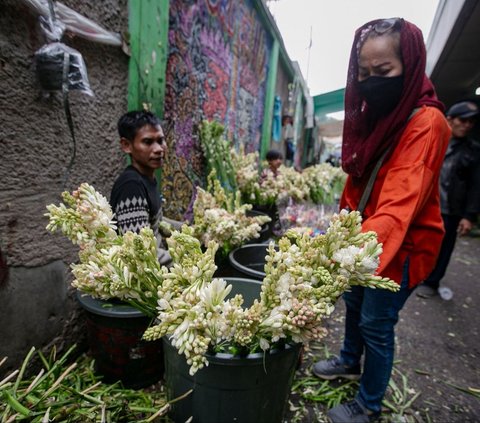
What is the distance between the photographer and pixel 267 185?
12.5ft

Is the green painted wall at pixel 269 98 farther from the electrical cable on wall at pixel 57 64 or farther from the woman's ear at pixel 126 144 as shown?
the electrical cable on wall at pixel 57 64

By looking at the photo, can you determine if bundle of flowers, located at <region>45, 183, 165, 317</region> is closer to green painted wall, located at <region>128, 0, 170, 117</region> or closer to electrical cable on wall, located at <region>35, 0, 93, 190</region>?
electrical cable on wall, located at <region>35, 0, 93, 190</region>

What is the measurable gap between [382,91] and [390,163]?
337mm

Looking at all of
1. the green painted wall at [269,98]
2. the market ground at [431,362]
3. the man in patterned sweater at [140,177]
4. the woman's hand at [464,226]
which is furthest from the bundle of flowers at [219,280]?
the green painted wall at [269,98]

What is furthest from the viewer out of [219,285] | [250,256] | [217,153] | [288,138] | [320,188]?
[288,138]

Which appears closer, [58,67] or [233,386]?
[233,386]

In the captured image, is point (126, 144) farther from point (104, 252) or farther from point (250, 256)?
point (104, 252)

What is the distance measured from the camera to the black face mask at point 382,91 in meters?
1.39

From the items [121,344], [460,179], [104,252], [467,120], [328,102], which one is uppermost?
[328,102]

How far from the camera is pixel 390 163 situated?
4.67 ft

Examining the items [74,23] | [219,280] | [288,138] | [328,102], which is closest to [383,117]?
[219,280]

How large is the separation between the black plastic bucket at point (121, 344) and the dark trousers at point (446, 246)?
11.6 ft

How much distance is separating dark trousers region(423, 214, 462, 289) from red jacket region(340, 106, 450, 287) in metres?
2.59

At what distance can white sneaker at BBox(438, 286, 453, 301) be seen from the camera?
149 inches
